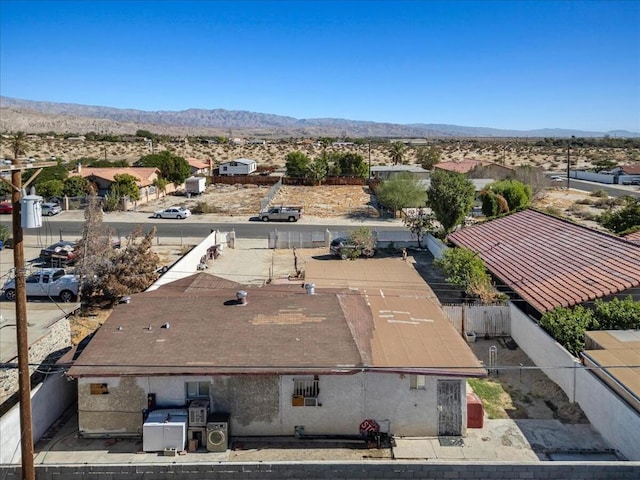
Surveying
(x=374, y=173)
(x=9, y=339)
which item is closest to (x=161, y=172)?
(x=374, y=173)

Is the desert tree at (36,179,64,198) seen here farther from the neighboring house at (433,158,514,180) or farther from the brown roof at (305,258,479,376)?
the neighboring house at (433,158,514,180)

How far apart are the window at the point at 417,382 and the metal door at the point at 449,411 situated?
430 millimetres

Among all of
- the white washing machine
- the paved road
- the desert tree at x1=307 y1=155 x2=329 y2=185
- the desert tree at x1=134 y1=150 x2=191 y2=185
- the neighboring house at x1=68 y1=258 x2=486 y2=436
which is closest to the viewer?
the white washing machine

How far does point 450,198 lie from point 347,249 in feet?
27.4

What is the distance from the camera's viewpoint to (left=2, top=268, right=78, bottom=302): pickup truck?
29.0 metres

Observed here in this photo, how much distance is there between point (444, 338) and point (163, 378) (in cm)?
877

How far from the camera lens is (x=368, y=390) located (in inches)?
642

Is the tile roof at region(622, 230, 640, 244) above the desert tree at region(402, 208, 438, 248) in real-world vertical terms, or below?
above

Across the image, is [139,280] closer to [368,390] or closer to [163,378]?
[163,378]

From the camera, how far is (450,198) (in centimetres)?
4028

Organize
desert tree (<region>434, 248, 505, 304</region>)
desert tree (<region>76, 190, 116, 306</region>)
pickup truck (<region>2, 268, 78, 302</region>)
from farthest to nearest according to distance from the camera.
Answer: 1. pickup truck (<region>2, 268, 78, 302</region>)
2. desert tree (<region>76, 190, 116, 306</region>)
3. desert tree (<region>434, 248, 505, 304</region>)

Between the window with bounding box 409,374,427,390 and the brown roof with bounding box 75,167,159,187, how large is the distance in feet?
171

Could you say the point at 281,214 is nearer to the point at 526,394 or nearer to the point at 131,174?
the point at 131,174

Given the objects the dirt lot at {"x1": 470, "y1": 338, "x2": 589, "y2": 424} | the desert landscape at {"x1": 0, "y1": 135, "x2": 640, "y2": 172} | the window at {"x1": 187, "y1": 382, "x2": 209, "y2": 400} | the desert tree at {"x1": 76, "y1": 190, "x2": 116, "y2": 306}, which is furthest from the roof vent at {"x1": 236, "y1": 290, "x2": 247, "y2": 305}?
the desert landscape at {"x1": 0, "y1": 135, "x2": 640, "y2": 172}
